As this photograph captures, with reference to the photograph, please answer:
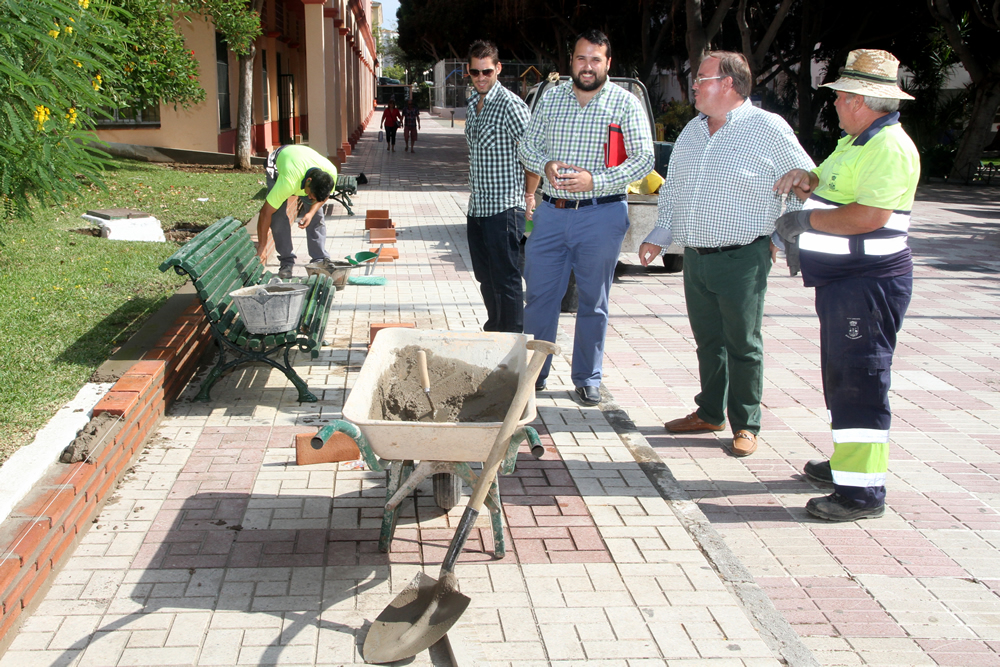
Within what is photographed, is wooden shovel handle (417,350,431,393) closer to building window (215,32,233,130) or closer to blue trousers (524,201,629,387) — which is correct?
blue trousers (524,201,629,387)

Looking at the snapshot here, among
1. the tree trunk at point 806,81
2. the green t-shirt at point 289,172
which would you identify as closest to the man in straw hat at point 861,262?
the green t-shirt at point 289,172

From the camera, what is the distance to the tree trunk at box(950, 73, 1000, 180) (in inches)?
872

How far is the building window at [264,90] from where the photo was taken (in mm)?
24661

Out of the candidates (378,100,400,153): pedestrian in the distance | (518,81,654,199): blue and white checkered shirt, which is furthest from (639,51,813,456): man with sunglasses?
(378,100,400,153): pedestrian in the distance

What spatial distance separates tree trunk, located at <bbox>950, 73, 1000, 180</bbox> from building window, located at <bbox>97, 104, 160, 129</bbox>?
1962 centimetres

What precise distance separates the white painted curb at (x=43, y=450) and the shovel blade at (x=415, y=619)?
1.46 m

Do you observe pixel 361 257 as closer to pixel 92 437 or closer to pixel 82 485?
pixel 92 437

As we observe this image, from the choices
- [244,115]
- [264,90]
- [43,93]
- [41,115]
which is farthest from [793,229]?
[264,90]

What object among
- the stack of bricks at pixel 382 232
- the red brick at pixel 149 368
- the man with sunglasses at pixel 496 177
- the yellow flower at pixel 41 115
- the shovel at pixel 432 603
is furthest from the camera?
the stack of bricks at pixel 382 232

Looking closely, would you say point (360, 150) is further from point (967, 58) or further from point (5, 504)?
point (5, 504)

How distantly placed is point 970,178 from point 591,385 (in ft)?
71.5

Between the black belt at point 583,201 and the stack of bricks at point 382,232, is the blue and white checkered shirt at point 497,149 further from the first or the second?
the stack of bricks at point 382,232

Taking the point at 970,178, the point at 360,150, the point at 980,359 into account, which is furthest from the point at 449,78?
the point at 980,359

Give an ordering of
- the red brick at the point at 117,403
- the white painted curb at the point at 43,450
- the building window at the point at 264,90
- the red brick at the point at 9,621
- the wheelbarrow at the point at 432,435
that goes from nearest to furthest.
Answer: the red brick at the point at 9,621
the wheelbarrow at the point at 432,435
the white painted curb at the point at 43,450
the red brick at the point at 117,403
the building window at the point at 264,90
